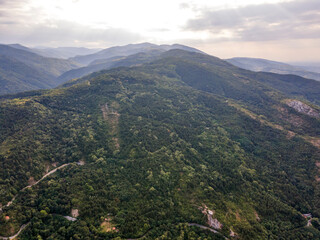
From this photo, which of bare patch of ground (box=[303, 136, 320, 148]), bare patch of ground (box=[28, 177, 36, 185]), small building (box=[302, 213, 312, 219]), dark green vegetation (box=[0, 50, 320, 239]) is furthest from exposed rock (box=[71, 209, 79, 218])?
bare patch of ground (box=[303, 136, 320, 148])

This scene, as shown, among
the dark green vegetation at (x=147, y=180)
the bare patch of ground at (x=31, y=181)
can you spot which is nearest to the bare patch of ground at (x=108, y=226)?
the dark green vegetation at (x=147, y=180)

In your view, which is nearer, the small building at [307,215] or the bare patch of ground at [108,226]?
the bare patch of ground at [108,226]

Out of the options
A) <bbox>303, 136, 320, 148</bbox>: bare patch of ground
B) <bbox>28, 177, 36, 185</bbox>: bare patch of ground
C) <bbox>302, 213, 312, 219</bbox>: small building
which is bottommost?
<bbox>302, 213, 312, 219</bbox>: small building

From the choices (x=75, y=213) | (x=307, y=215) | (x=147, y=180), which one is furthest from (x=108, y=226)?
(x=307, y=215)

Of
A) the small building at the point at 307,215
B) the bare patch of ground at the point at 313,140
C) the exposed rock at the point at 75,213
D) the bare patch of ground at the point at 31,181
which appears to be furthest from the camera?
the bare patch of ground at the point at 313,140

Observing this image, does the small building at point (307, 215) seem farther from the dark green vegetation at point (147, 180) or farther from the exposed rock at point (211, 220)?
the exposed rock at point (211, 220)

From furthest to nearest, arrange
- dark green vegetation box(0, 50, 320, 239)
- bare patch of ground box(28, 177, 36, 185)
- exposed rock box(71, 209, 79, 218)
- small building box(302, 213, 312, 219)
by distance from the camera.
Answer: small building box(302, 213, 312, 219), bare patch of ground box(28, 177, 36, 185), exposed rock box(71, 209, 79, 218), dark green vegetation box(0, 50, 320, 239)

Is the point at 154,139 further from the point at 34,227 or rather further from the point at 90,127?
the point at 34,227

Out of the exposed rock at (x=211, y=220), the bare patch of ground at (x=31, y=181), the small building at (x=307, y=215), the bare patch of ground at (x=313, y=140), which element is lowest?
the small building at (x=307, y=215)

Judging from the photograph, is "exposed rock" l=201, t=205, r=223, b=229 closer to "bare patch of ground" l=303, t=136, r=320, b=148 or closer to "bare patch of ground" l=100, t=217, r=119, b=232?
"bare patch of ground" l=100, t=217, r=119, b=232

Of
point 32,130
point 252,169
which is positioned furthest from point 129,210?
point 32,130

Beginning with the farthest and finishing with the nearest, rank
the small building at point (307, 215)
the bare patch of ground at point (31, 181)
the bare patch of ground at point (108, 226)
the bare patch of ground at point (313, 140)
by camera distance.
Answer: the bare patch of ground at point (313, 140) < the small building at point (307, 215) < the bare patch of ground at point (31, 181) < the bare patch of ground at point (108, 226)
